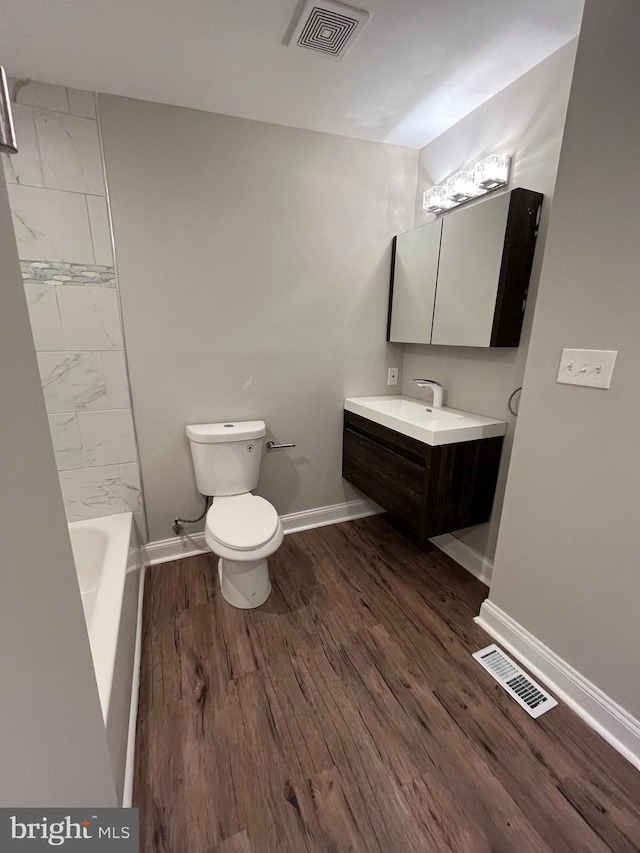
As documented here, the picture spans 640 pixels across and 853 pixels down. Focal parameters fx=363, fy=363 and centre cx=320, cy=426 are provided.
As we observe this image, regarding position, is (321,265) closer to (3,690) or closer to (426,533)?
(426,533)

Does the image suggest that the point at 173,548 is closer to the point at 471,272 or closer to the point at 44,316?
the point at 44,316

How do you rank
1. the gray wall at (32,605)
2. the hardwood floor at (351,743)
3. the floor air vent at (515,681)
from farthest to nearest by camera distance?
the floor air vent at (515,681) → the hardwood floor at (351,743) → the gray wall at (32,605)

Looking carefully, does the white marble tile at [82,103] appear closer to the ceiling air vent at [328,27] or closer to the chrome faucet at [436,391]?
the ceiling air vent at [328,27]

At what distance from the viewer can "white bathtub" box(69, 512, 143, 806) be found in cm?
102

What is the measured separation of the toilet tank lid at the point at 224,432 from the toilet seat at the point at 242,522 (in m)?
0.33

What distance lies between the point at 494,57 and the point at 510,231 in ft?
2.12

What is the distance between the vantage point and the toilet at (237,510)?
162cm

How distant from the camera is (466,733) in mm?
1239

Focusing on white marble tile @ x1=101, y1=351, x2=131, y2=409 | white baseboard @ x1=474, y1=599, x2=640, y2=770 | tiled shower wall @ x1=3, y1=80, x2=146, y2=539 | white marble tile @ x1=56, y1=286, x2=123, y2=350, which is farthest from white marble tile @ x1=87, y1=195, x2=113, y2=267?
white baseboard @ x1=474, y1=599, x2=640, y2=770

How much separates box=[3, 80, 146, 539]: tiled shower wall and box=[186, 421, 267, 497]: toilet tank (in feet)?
1.10

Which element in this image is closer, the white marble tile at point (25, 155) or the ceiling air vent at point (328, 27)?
the ceiling air vent at point (328, 27)

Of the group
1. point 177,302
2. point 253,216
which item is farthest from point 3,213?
point 253,216

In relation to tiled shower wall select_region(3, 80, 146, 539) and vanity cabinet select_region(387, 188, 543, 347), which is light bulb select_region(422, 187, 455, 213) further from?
tiled shower wall select_region(3, 80, 146, 539)

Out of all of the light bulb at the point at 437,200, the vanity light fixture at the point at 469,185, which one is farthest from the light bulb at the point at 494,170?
the light bulb at the point at 437,200
